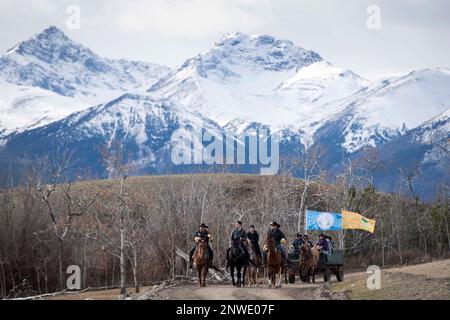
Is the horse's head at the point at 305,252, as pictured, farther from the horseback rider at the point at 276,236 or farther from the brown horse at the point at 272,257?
the brown horse at the point at 272,257

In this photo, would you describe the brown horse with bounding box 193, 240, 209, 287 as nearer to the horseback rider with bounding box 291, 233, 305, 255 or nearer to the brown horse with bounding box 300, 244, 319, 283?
the brown horse with bounding box 300, 244, 319, 283

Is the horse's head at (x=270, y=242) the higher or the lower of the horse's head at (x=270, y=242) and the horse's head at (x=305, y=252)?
the higher

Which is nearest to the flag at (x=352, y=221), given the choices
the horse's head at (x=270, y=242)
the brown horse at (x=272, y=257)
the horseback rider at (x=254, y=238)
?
the horseback rider at (x=254, y=238)

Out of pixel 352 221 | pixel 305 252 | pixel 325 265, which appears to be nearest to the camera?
pixel 305 252

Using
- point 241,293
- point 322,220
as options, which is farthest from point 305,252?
point 322,220

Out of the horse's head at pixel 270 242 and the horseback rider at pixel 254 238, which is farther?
the horseback rider at pixel 254 238

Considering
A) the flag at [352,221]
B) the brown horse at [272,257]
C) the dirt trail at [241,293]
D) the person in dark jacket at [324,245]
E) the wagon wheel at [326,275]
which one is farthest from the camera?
the flag at [352,221]

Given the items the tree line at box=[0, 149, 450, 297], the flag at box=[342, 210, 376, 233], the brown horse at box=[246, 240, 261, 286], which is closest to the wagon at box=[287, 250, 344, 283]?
the brown horse at box=[246, 240, 261, 286]

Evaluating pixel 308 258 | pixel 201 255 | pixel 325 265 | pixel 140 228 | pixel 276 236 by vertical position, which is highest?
pixel 276 236

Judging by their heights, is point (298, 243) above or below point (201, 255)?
above

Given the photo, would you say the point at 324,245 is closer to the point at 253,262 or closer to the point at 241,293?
the point at 253,262

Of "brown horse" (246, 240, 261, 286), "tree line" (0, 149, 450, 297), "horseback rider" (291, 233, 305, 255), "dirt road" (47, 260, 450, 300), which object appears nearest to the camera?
"dirt road" (47, 260, 450, 300)
